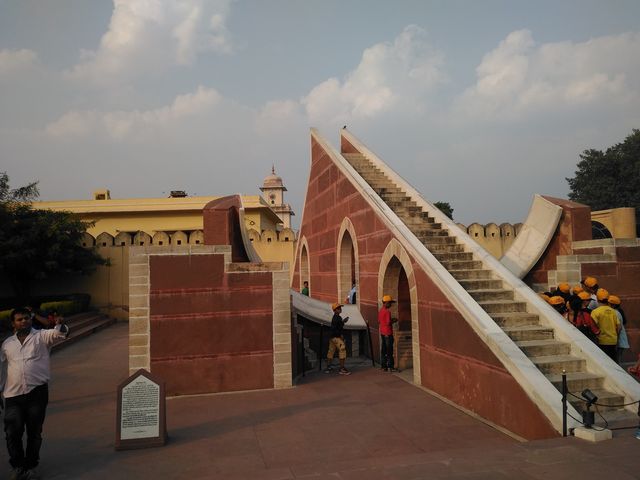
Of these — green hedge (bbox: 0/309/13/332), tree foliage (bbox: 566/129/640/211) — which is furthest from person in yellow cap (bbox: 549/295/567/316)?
tree foliage (bbox: 566/129/640/211)

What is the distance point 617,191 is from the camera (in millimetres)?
38750

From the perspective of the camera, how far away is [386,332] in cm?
940

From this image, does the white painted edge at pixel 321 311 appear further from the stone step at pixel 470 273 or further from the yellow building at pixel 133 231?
the yellow building at pixel 133 231

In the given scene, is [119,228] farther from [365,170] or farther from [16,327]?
Result: [16,327]

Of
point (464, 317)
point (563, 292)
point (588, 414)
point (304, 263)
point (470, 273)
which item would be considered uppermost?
point (304, 263)

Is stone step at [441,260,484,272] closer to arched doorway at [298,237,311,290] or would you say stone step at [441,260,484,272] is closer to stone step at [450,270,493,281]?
stone step at [450,270,493,281]

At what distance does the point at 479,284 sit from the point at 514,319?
1013 mm

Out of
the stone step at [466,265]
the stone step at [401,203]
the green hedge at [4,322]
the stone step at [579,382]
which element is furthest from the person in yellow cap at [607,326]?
the green hedge at [4,322]

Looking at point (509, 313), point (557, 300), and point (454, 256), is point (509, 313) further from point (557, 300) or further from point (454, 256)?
point (454, 256)

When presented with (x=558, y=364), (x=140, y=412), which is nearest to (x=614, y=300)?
(x=558, y=364)

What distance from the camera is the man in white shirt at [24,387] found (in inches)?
184

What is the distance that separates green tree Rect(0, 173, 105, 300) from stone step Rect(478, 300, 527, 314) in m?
16.7

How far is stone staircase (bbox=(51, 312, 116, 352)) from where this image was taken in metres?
15.2

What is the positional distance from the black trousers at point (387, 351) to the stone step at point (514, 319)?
2.67 metres
